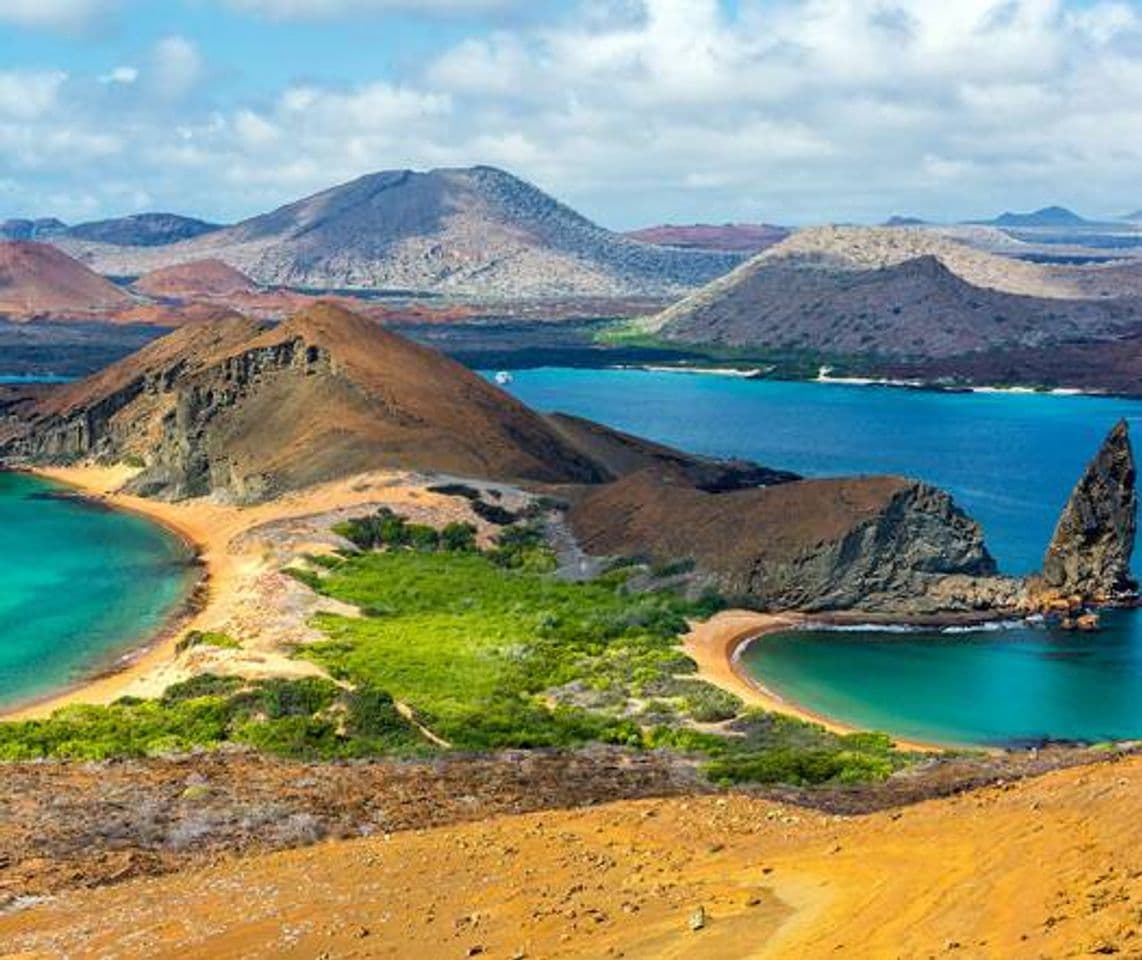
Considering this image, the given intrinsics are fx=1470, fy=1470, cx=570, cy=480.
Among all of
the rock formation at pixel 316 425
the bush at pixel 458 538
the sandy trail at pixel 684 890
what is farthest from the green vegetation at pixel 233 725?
the rock formation at pixel 316 425

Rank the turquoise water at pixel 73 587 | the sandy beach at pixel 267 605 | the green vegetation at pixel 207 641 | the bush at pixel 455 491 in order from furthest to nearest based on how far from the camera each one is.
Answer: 1. the bush at pixel 455 491
2. the turquoise water at pixel 73 587
3. the green vegetation at pixel 207 641
4. the sandy beach at pixel 267 605

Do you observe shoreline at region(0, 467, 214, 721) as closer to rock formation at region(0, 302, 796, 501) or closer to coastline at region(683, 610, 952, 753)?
rock formation at region(0, 302, 796, 501)

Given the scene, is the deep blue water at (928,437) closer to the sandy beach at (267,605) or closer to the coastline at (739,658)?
the coastline at (739,658)

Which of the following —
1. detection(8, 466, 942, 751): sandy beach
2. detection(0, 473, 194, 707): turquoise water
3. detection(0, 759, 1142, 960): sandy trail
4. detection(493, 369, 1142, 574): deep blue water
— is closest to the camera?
detection(0, 759, 1142, 960): sandy trail

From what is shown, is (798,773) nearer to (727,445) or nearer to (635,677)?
(635,677)

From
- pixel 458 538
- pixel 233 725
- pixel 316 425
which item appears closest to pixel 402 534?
pixel 458 538

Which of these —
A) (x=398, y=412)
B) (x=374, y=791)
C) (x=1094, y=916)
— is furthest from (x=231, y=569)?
(x=1094, y=916)

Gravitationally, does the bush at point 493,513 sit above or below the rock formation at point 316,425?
below

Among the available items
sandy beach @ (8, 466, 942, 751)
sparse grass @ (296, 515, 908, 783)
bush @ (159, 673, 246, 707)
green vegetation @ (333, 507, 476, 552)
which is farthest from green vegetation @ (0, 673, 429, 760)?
green vegetation @ (333, 507, 476, 552)
